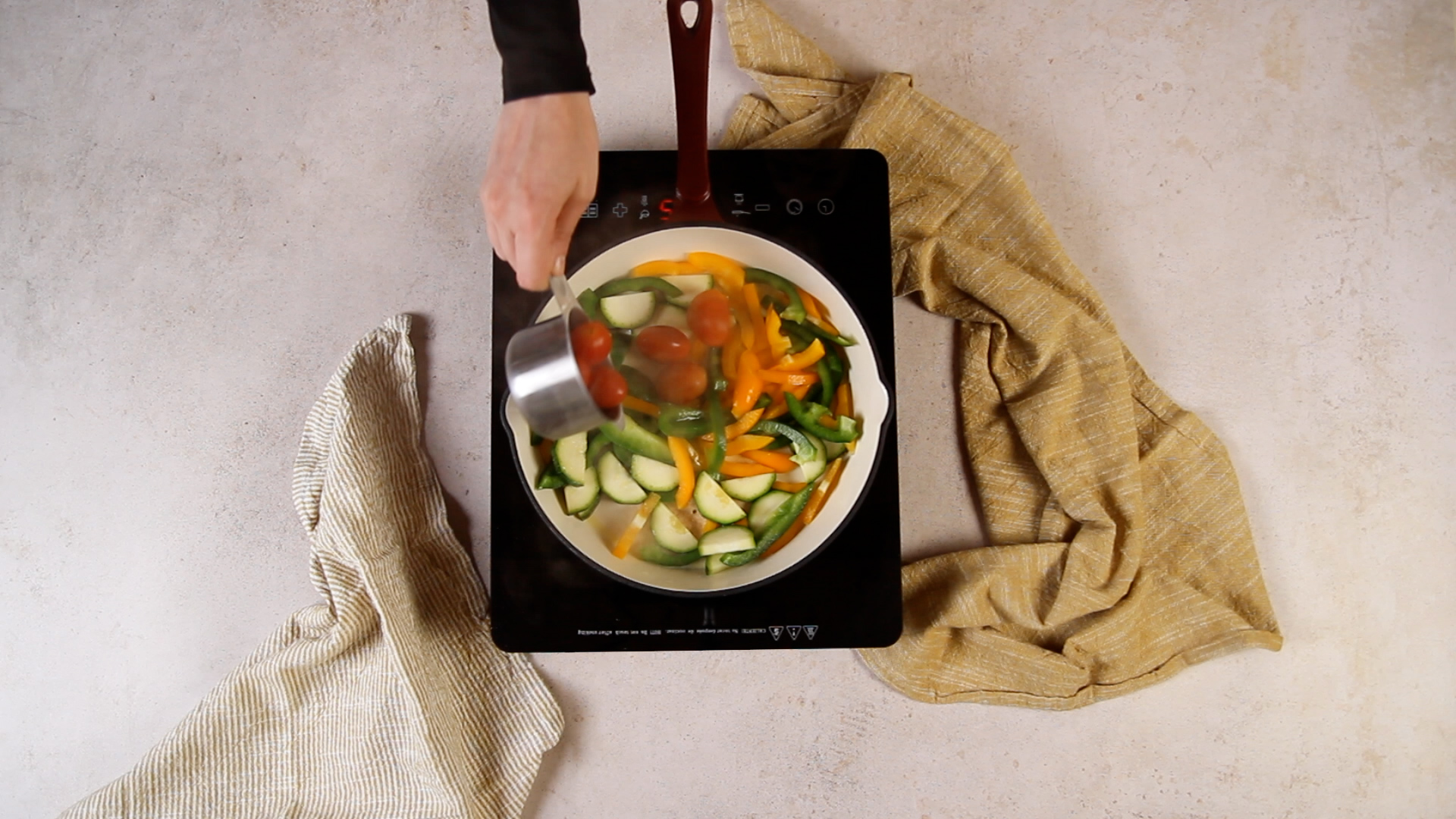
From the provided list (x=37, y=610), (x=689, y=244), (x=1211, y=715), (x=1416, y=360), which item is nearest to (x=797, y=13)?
(x=689, y=244)

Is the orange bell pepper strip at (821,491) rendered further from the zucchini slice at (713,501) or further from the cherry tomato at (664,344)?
the cherry tomato at (664,344)

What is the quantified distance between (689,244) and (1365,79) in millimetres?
828

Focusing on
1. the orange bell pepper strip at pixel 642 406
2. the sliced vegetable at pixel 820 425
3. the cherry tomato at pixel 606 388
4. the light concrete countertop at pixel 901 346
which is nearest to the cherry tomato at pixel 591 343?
the cherry tomato at pixel 606 388

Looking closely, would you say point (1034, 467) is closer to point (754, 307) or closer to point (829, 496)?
point (829, 496)

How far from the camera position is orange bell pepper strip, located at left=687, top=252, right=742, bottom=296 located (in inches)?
38.7

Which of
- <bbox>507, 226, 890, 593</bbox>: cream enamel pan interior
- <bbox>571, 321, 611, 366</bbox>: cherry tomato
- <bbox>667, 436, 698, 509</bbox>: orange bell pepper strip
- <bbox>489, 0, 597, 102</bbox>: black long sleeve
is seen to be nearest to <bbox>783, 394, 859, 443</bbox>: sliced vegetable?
<bbox>507, 226, 890, 593</bbox>: cream enamel pan interior

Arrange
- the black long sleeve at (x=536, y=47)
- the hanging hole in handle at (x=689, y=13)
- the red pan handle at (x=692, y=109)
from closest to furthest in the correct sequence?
1. the black long sleeve at (x=536, y=47)
2. the red pan handle at (x=692, y=109)
3. the hanging hole in handle at (x=689, y=13)

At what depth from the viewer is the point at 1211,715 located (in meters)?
1.08

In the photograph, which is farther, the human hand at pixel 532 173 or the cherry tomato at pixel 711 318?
the cherry tomato at pixel 711 318

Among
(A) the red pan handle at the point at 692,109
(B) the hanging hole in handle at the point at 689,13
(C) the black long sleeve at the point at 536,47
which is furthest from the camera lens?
(B) the hanging hole in handle at the point at 689,13

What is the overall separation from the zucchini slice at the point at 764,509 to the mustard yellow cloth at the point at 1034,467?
7.6 inches

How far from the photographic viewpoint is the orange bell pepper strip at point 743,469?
971 millimetres

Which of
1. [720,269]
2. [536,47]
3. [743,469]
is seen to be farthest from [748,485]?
[536,47]

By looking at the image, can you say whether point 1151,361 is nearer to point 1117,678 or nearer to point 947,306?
point 947,306
